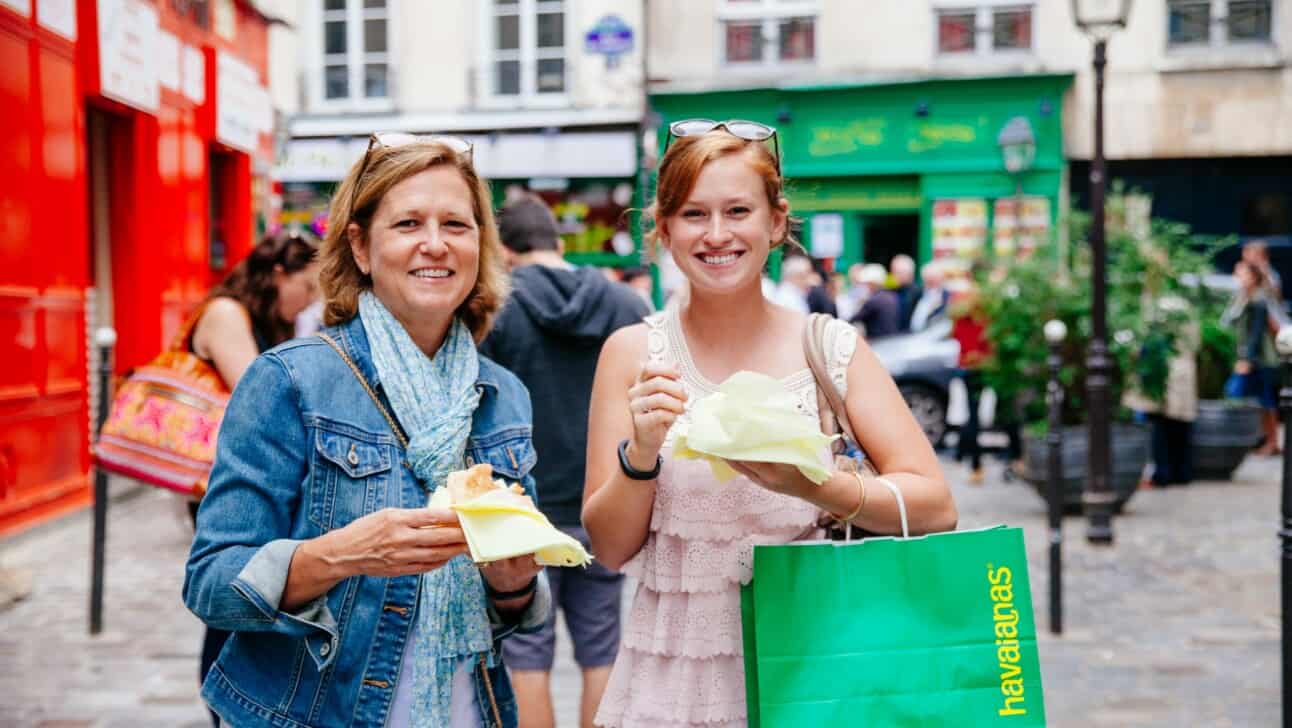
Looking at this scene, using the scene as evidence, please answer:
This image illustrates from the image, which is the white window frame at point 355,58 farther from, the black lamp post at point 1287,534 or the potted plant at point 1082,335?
the black lamp post at point 1287,534

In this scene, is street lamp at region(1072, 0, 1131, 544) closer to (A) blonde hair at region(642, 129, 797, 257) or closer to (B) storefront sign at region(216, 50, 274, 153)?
(A) blonde hair at region(642, 129, 797, 257)

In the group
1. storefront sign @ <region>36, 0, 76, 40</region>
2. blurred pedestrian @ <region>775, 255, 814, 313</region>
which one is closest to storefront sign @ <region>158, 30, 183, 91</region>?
storefront sign @ <region>36, 0, 76, 40</region>

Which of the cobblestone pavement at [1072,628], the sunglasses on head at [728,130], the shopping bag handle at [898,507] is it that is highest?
the sunglasses on head at [728,130]

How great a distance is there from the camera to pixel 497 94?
21781 mm

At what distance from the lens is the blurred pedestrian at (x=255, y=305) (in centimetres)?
447

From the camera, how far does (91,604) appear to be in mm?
6277

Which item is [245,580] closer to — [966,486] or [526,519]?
[526,519]

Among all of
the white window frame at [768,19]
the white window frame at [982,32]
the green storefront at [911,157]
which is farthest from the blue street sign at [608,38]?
the white window frame at [982,32]

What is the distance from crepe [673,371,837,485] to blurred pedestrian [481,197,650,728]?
2.17m

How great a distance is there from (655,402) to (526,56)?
66.2 feet

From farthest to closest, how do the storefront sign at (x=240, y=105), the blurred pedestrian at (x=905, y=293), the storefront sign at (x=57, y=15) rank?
the blurred pedestrian at (x=905, y=293) < the storefront sign at (x=240, y=105) < the storefront sign at (x=57, y=15)

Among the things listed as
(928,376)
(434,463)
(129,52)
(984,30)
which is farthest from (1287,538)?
(984,30)

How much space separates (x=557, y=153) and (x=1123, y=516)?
13.3 m

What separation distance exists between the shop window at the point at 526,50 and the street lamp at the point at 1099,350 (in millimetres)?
13882
